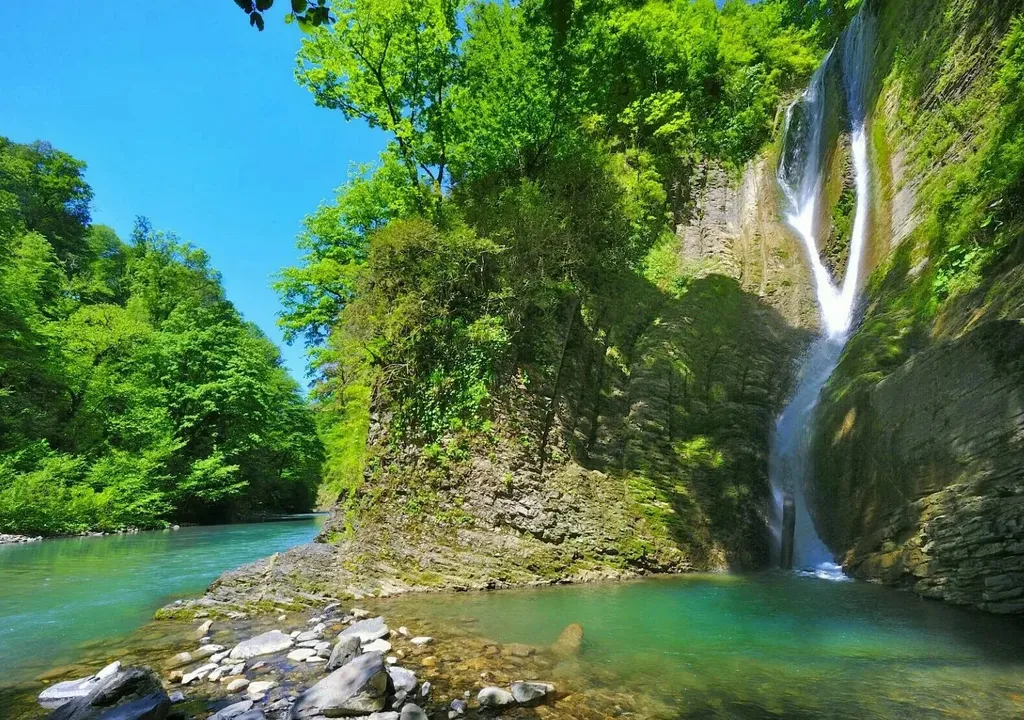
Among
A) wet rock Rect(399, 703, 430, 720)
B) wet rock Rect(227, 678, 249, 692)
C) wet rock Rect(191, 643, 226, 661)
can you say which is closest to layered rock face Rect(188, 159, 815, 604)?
wet rock Rect(191, 643, 226, 661)

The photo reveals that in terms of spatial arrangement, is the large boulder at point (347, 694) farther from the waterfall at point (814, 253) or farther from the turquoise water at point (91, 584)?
the waterfall at point (814, 253)

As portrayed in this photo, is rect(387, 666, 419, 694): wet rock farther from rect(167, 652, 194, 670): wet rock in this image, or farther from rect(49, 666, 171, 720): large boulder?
rect(167, 652, 194, 670): wet rock

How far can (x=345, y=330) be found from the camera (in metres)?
11.7

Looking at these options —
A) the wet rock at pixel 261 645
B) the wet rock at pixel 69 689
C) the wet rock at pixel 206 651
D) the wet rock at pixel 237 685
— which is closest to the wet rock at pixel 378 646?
the wet rock at pixel 261 645

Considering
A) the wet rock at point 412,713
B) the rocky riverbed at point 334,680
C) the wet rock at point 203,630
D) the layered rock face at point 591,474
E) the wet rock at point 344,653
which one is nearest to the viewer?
the wet rock at point 412,713

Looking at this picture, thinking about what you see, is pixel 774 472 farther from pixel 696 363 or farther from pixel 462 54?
pixel 462 54

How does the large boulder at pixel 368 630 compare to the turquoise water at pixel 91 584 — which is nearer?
the large boulder at pixel 368 630

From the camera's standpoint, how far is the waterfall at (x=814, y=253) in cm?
1202

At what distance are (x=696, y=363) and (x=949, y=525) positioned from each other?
7.73 metres

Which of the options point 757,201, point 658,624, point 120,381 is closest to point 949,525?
point 658,624

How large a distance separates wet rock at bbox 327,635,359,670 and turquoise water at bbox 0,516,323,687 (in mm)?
2926

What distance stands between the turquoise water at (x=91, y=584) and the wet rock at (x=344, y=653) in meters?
2.93

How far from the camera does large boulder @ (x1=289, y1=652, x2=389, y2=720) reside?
3.95m

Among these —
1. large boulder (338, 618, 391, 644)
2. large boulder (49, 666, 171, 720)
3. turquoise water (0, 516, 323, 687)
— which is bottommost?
turquoise water (0, 516, 323, 687)
